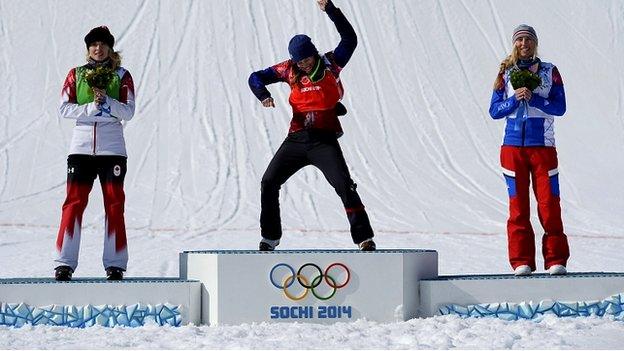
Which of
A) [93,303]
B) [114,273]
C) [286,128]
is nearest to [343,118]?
[286,128]

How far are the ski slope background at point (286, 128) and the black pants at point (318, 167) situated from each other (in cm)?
279

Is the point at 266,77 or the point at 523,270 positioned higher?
the point at 266,77

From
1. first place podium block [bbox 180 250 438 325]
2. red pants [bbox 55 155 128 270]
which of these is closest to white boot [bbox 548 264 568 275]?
first place podium block [bbox 180 250 438 325]

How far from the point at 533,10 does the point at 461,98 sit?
4314mm

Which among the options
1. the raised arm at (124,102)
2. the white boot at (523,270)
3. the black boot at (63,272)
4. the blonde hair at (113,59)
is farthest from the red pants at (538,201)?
the black boot at (63,272)

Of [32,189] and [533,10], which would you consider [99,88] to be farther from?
[533,10]

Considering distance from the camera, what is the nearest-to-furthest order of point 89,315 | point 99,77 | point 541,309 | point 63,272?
1. point 89,315
2. point 541,309
3. point 63,272
4. point 99,77

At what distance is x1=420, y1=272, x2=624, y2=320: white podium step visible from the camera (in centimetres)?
579

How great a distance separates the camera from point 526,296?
5809 millimetres

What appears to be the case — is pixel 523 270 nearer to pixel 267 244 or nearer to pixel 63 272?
pixel 267 244

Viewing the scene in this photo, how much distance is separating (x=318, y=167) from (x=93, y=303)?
1.51 metres

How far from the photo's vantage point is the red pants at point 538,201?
630cm

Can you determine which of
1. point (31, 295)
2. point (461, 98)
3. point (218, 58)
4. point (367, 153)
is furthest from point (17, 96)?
point (31, 295)

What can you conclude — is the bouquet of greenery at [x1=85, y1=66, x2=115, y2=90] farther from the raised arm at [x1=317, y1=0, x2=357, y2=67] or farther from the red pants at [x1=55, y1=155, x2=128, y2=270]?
the raised arm at [x1=317, y1=0, x2=357, y2=67]
